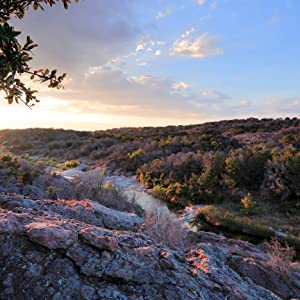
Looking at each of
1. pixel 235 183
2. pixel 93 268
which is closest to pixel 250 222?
pixel 235 183

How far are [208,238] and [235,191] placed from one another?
19.7ft

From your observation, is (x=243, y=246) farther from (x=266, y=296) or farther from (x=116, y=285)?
(x=116, y=285)

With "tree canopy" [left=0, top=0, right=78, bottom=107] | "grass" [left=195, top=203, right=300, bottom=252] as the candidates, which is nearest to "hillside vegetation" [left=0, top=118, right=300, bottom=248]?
"grass" [left=195, top=203, right=300, bottom=252]

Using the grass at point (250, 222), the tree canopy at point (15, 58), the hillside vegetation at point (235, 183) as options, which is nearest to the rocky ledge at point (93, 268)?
the tree canopy at point (15, 58)

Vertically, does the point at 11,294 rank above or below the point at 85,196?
above

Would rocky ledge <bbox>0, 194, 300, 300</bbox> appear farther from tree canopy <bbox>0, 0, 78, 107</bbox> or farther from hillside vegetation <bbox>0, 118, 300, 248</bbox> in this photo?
hillside vegetation <bbox>0, 118, 300, 248</bbox>

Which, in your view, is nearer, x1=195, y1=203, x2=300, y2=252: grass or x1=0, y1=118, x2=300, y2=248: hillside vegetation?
x1=195, y1=203, x2=300, y2=252: grass

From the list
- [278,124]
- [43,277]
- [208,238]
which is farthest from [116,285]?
[278,124]

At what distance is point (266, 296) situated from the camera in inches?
136

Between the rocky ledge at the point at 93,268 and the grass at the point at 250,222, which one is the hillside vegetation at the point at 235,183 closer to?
the grass at the point at 250,222

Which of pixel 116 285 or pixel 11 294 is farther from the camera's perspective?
pixel 116 285

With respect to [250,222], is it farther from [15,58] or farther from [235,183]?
[15,58]

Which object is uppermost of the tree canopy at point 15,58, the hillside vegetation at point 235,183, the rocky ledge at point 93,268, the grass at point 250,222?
the tree canopy at point 15,58

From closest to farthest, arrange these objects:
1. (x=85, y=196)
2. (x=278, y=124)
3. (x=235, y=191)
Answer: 1. (x=85, y=196)
2. (x=235, y=191)
3. (x=278, y=124)
